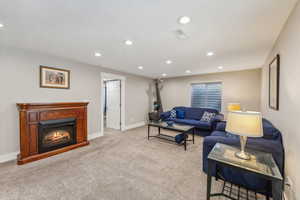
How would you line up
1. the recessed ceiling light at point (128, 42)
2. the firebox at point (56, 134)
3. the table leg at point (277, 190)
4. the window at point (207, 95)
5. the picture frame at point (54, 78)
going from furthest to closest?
the window at point (207, 95), the picture frame at point (54, 78), the firebox at point (56, 134), the recessed ceiling light at point (128, 42), the table leg at point (277, 190)

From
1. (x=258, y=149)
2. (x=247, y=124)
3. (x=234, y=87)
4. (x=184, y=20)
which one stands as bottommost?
(x=258, y=149)

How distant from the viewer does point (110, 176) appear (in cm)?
213

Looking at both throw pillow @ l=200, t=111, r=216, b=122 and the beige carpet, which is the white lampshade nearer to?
the beige carpet

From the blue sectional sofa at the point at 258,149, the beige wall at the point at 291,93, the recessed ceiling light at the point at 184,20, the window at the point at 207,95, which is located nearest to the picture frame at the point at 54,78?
the recessed ceiling light at the point at 184,20

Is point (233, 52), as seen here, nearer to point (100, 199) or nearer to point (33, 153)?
point (100, 199)

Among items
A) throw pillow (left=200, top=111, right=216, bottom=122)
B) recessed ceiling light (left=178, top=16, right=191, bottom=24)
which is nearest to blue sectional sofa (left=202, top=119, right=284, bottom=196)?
recessed ceiling light (left=178, top=16, right=191, bottom=24)

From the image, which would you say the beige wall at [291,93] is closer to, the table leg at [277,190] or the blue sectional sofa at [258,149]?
the blue sectional sofa at [258,149]

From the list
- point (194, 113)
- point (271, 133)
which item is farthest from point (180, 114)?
point (271, 133)

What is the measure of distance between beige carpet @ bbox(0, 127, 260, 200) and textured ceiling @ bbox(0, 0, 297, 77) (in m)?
2.34

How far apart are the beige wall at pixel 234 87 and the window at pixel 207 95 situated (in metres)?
0.19

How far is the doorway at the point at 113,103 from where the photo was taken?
5120 mm

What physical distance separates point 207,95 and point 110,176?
4848mm

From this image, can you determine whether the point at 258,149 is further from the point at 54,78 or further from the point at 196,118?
the point at 54,78

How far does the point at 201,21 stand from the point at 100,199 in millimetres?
2694
